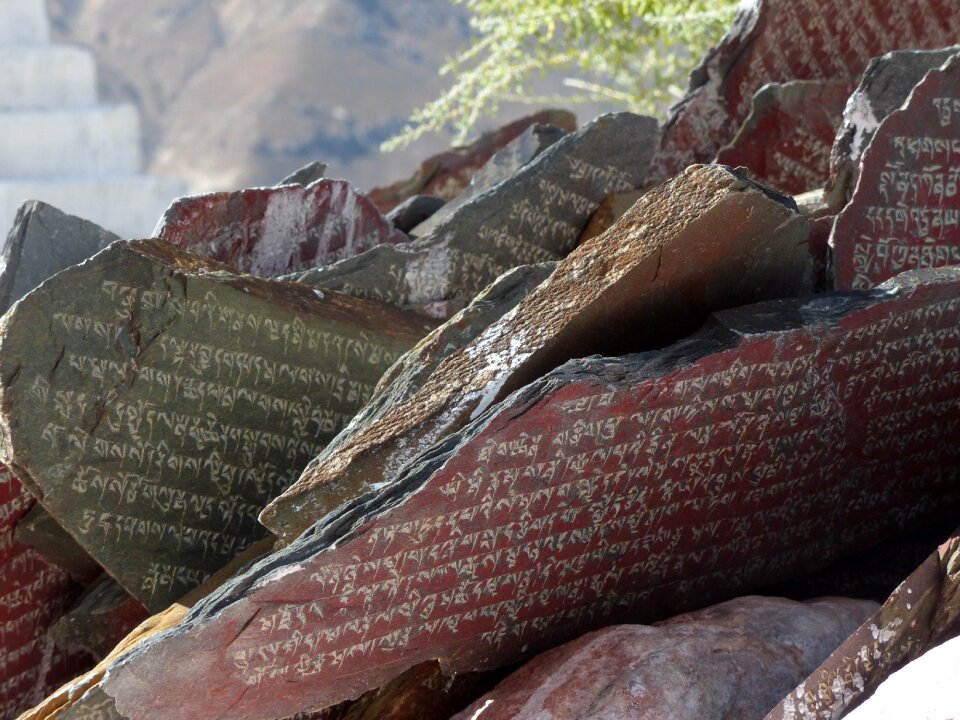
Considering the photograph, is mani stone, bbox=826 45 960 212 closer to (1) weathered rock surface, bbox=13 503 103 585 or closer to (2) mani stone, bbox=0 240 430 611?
(2) mani stone, bbox=0 240 430 611

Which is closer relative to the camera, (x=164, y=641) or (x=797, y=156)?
(x=164, y=641)

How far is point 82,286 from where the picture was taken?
337 centimetres

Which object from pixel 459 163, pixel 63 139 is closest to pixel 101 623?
pixel 459 163

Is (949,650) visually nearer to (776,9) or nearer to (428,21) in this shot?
(776,9)

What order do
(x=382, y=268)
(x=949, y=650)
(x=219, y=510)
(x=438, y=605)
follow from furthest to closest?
1. (x=382, y=268)
2. (x=219, y=510)
3. (x=438, y=605)
4. (x=949, y=650)

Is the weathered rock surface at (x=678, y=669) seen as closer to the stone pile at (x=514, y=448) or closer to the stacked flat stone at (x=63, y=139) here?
the stone pile at (x=514, y=448)

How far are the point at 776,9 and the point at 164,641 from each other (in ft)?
11.3

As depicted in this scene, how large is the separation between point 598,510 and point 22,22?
1015 centimetres

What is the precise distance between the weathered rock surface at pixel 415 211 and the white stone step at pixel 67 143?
6.39 meters

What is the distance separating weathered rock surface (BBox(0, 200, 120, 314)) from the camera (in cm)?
422

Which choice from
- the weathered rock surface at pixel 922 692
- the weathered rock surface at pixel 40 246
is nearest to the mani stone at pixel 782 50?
the weathered rock surface at pixel 40 246

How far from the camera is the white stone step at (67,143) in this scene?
10.7 m

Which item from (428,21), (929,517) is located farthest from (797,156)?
(428,21)

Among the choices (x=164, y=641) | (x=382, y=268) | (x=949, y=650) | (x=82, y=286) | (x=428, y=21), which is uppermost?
(x=428, y=21)
